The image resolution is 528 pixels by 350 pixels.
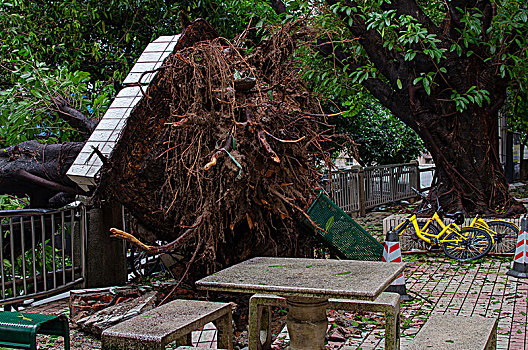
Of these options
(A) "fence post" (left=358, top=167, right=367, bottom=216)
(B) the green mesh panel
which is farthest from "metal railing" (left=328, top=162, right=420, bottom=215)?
(B) the green mesh panel

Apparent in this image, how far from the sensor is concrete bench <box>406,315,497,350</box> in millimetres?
4168

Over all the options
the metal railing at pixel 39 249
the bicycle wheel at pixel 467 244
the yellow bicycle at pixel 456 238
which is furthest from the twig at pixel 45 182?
the bicycle wheel at pixel 467 244

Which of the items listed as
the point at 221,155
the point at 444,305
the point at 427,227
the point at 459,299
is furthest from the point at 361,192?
the point at 221,155

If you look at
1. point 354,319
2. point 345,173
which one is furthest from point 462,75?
point 354,319

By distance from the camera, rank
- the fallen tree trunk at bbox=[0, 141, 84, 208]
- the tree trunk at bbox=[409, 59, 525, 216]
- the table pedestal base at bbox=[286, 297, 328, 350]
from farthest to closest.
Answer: the tree trunk at bbox=[409, 59, 525, 216], the fallen tree trunk at bbox=[0, 141, 84, 208], the table pedestal base at bbox=[286, 297, 328, 350]

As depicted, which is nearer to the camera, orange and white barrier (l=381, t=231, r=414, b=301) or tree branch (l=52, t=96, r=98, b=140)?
orange and white barrier (l=381, t=231, r=414, b=301)

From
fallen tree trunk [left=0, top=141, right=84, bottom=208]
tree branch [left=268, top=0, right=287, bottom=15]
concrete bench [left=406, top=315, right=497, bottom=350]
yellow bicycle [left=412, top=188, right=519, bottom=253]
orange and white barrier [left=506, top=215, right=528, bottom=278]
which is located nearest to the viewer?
concrete bench [left=406, top=315, right=497, bottom=350]

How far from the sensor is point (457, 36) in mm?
11508

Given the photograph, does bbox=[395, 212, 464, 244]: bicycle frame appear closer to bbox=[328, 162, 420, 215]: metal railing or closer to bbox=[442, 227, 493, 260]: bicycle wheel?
bbox=[442, 227, 493, 260]: bicycle wheel

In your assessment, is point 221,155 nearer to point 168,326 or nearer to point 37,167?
point 168,326

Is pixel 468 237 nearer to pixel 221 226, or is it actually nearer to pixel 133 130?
pixel 221 226

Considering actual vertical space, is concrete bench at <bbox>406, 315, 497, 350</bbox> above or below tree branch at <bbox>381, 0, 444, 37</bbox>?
below

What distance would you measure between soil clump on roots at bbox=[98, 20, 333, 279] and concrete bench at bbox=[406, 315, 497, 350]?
2.18m

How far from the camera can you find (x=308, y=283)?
13.9 feet
